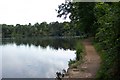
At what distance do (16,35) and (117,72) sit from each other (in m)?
99.9

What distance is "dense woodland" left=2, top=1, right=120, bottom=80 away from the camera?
314 inches

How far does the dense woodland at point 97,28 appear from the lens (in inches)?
314

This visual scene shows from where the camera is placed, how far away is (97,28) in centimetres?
2694

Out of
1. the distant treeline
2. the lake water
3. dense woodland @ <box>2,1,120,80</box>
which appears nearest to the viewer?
dense woodland @ <box>2,1,120,80</box>

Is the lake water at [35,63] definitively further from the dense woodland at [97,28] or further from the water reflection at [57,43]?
A: the water reflection at [57,43]

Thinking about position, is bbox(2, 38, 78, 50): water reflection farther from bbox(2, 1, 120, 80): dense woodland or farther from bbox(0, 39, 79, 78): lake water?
bbox(0, 39, 79, 78): lake water

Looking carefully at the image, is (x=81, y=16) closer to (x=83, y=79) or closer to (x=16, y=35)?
(x=83, y=79)

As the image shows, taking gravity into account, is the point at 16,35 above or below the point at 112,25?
below

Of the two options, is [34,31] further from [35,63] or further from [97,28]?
[35,63]

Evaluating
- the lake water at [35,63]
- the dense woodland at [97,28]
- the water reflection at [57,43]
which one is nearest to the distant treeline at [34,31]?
the dense woodland at [97,28]

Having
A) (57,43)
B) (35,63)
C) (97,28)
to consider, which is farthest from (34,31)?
(35,63)

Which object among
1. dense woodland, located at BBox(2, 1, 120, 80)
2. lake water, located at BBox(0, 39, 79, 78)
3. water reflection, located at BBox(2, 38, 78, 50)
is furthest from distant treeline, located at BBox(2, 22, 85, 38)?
lake water, located at BBox(0, 39, 79, 78)

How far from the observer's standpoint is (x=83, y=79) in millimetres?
10602

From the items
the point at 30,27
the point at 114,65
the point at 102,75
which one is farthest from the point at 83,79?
the point at 30,27
